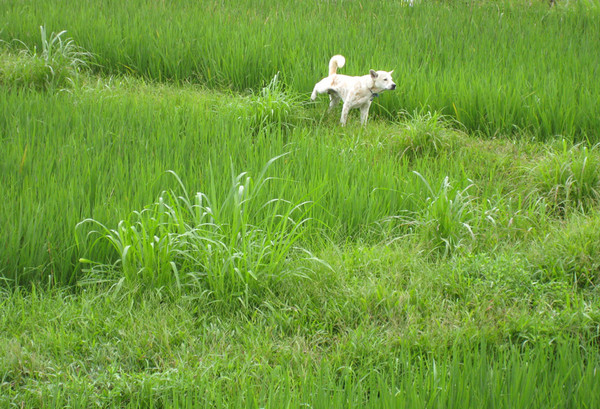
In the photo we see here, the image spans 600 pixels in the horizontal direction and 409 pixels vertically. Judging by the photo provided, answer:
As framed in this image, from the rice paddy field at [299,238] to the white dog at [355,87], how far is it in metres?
0.22

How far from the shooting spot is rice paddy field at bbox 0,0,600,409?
7.96 feet

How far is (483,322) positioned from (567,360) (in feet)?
1.75

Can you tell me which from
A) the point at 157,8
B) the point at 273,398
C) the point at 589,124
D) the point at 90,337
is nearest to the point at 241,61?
the point at 157,8

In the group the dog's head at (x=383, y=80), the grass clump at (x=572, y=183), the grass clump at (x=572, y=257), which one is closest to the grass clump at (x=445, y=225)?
the grass clump at (x=572, y=257)

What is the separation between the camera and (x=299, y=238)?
3566 mm

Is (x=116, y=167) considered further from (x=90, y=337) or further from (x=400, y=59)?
(x=400, y=59)

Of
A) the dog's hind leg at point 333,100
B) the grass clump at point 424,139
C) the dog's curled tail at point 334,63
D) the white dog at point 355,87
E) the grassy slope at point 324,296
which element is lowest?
the grassy slope at point 324,296

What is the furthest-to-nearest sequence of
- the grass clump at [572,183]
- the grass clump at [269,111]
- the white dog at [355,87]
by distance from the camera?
the grass clump at [269,111]
the white dog at [355,87]
the grass clump at [572,183]

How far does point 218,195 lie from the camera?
12.1 feet

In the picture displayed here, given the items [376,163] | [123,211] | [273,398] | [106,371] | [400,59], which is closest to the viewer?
[273,398]

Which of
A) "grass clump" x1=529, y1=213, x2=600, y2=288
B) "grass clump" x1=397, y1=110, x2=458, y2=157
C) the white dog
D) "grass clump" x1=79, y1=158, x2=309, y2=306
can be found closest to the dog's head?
the white dog

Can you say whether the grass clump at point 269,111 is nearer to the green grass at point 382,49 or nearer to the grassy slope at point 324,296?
the grassy slope at point 324,296

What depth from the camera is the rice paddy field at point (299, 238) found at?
2.43 m

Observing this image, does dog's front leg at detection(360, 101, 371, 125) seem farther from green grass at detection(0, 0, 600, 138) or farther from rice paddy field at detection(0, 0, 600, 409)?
green grass at detection(0, 0, 600, 138)
